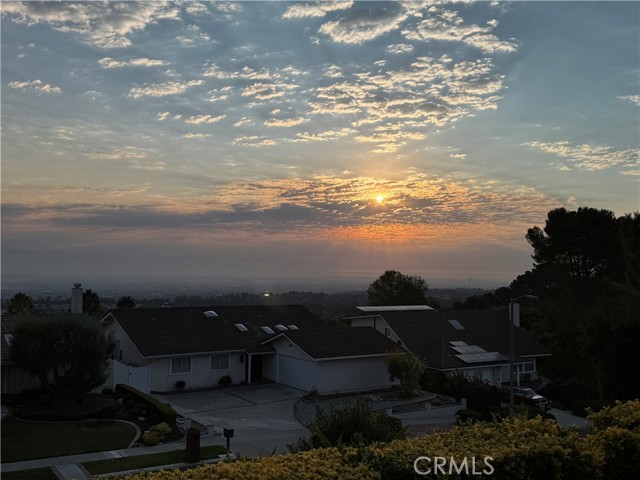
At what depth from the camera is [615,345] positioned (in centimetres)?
3002

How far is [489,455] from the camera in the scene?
Result: 27.9ft

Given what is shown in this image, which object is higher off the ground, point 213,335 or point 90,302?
point 90,302

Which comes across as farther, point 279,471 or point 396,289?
point 396,289

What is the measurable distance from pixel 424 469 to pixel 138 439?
18.7 metres

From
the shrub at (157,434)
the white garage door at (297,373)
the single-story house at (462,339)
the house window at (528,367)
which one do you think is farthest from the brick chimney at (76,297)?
the house window at (528,367)

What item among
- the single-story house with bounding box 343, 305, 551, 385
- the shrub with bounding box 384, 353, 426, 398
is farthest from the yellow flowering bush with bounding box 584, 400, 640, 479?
the single-story house with bounding box 343, 305, 551, 385

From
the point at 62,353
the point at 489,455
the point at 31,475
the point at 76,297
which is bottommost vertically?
the point at 31,475

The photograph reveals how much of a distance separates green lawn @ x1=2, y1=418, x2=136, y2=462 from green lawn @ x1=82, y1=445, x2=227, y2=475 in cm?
193

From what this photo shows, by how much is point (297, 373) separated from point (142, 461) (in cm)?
1827

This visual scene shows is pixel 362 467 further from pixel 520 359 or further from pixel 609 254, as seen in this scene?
pixel 609 254

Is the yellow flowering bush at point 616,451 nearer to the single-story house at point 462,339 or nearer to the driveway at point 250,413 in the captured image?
the driveway at point 250,413

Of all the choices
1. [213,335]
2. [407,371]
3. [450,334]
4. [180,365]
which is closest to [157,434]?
[180,365]

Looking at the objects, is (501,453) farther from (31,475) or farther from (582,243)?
(582,243)

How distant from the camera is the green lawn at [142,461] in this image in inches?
766
